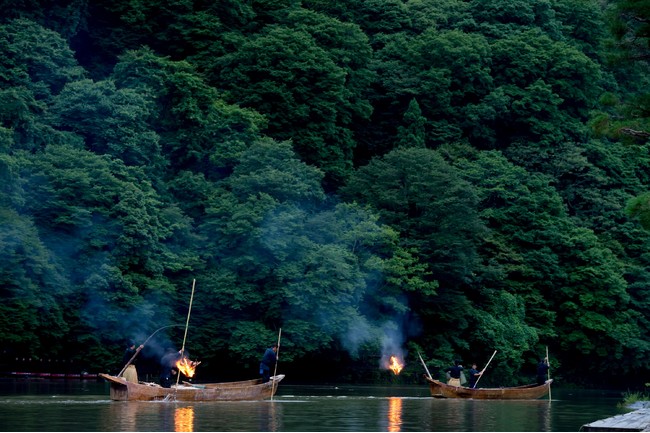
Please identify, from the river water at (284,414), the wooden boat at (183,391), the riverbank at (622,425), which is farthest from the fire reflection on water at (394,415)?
the wooden boat at (183,391)

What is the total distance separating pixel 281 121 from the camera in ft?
256

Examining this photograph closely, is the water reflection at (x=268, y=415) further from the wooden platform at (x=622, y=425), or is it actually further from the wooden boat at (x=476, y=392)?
the wooden boat at (x=476, y=392)

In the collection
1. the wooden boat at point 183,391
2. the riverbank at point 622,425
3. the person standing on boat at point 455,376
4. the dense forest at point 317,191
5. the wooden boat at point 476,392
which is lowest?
the riverbank at point 622,425

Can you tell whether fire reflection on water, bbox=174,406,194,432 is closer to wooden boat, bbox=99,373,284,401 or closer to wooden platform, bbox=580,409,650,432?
wooden boat, bbox=99,373,284,401

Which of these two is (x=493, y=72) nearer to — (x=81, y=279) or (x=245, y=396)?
(x=81, y=279)

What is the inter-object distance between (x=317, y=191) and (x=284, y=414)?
37.2m

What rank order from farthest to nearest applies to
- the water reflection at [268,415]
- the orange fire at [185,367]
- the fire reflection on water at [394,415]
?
1. the orange fire at [185,367]
2. the fire reflection on water at [394,415]
3. the water reflection at [268,415]

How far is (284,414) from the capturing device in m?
34.0

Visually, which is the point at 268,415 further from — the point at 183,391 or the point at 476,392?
the point at 476,392

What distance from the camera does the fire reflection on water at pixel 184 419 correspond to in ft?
88.7

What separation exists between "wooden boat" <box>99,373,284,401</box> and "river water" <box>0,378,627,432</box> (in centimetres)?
59

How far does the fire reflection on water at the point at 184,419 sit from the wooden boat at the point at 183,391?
116 inches

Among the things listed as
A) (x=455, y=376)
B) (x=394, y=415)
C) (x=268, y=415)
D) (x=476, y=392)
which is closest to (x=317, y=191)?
(x=455, y=376)

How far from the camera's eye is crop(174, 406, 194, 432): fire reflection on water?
2703 cm
